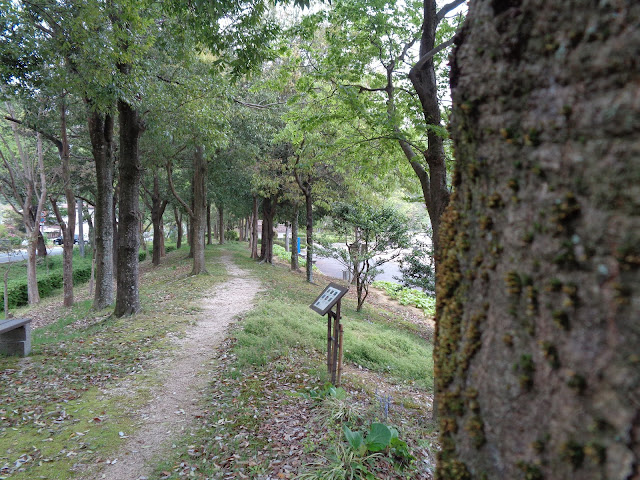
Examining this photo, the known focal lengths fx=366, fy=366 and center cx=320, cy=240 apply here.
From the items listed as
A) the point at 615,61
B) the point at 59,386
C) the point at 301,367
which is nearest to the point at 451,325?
the point at 615,61

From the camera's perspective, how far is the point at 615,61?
0.89m

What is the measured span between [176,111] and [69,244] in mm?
6402

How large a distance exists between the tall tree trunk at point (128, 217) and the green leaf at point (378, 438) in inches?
280

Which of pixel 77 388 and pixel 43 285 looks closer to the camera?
pixel 77 388

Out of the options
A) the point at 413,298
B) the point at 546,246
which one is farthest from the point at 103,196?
the point at 413,298

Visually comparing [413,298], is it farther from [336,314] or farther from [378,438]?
[378,438]

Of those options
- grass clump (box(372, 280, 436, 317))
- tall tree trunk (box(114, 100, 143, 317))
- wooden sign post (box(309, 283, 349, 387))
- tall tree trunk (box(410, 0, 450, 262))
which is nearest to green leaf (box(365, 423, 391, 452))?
wooden sign post (box(309, 283, 349, 387))

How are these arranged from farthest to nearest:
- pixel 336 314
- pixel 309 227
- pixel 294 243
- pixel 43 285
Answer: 1. pixel 294 243
2. pixel 43 285
3. pixel 309 227
4. pixel 336 314

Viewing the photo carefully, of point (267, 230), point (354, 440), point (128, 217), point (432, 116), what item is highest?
point (432, 116)

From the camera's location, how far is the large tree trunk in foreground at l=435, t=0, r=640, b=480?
0.87 metres

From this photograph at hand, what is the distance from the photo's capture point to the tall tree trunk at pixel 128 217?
8.30 m

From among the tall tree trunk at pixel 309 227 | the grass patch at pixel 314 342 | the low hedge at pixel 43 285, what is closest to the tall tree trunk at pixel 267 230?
the tall tree trunk at pixel 309 227

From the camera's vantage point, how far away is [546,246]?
105 centimetres

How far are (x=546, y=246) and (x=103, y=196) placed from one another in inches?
417
